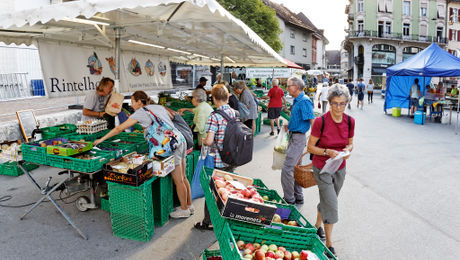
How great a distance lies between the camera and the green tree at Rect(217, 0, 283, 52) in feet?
73.2

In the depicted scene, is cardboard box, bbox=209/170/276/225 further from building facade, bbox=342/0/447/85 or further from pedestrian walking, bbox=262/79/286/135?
building facade, bbox=342/0/447/85

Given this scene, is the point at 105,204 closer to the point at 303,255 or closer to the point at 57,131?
the point at 57,131

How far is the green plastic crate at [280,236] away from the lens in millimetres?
2584

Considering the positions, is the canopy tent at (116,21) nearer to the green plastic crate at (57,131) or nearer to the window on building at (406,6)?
the green plastic crate at (57,131)

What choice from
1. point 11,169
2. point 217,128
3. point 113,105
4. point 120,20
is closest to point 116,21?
point 120,20

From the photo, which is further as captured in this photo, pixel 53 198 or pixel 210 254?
pixel 53 198

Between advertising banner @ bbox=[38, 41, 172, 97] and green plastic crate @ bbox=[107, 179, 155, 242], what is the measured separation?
295cm

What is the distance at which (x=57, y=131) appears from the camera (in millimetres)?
5066

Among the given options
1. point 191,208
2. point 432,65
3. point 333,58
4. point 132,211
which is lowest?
point 191,208

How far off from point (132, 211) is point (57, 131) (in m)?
2.19

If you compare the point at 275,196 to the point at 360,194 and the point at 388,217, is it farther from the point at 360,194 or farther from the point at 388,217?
the point at 360,194

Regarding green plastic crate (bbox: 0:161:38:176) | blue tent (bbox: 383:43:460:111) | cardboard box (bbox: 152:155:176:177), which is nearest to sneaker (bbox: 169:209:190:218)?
cardboard box (bbox: 152:155:176:177)

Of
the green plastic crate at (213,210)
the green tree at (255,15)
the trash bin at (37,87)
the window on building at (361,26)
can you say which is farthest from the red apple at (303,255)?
the window on building at (361,26)

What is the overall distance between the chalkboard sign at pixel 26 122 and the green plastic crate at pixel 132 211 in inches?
174
